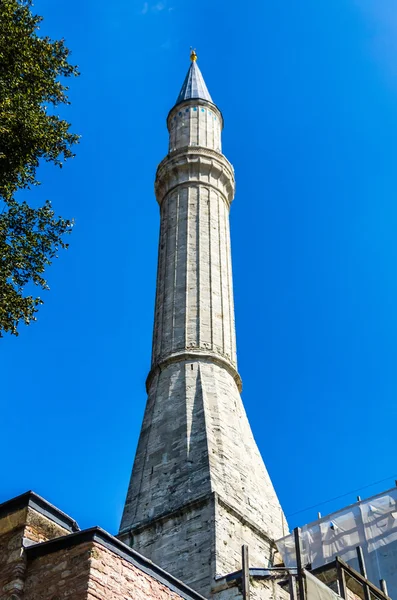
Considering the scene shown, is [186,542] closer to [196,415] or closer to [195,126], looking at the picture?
[196,415]

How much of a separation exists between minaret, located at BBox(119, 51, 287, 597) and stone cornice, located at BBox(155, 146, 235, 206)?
3cm

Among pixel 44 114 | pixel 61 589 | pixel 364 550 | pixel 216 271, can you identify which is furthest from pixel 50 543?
pixel 216 271

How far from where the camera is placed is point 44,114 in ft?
30.9

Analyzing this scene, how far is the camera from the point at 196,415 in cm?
1438

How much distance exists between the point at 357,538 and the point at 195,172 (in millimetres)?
10043

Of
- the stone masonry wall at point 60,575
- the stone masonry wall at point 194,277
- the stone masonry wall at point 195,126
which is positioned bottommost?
the stone masonry wall at point 60,575

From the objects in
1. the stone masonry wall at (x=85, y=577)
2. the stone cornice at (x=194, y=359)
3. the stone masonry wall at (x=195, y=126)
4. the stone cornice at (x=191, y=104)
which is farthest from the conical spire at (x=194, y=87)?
the stone masonry wall at (x=85, y=577)

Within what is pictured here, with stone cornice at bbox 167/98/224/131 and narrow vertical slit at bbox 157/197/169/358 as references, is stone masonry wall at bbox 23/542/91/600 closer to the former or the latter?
narrow vertical slit at bbox 157/197/169/358

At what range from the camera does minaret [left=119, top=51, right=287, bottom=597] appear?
1241cm

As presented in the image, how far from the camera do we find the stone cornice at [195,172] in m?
19.8

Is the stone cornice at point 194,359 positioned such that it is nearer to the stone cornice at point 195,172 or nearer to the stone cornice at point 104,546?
the stone cornice at point 195,172

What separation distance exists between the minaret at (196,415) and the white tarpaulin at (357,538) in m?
0.54

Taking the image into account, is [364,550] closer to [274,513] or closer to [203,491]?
[274,513]

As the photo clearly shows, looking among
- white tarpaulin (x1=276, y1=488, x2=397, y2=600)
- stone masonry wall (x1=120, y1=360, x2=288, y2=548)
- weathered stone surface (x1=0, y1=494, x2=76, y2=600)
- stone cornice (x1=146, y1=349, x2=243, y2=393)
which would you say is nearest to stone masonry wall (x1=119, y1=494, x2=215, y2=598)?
stone masonry wall (x1=120, y1=360, x2=288, y2=548)
